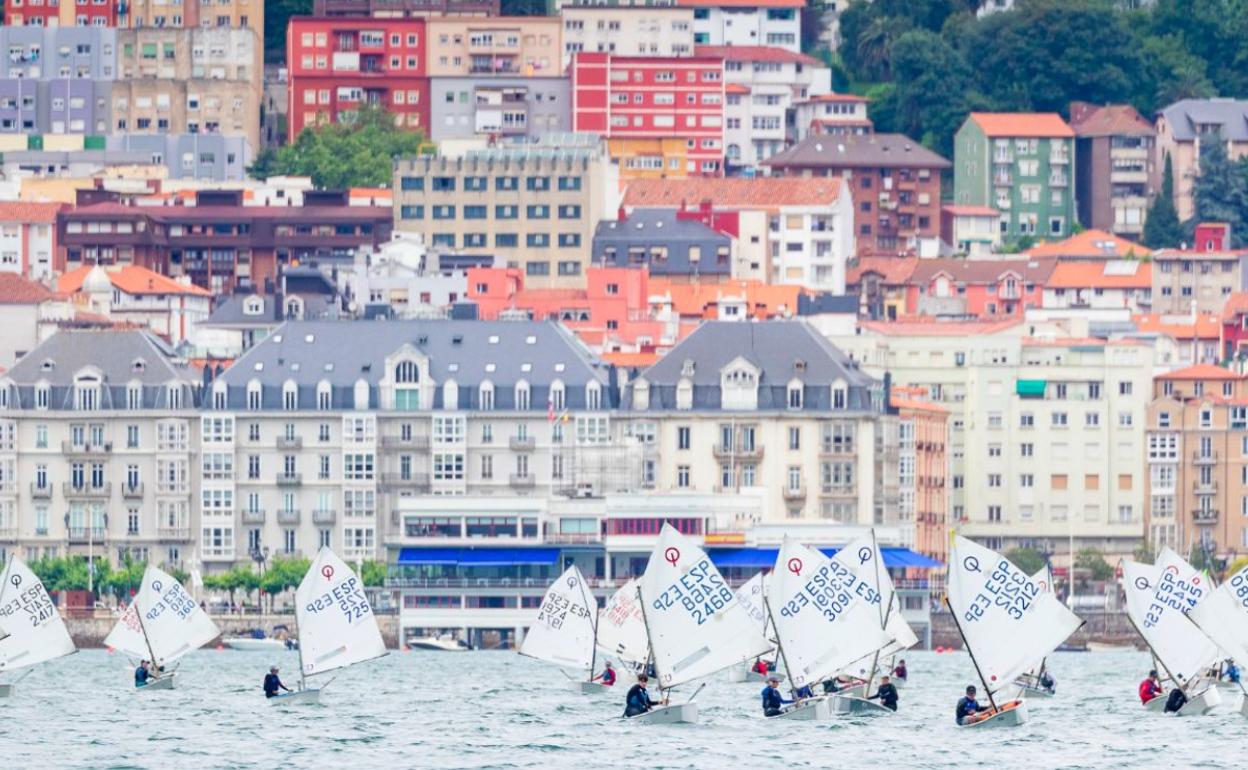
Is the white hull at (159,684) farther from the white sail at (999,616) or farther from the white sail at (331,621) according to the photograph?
the white sail at (999,616)

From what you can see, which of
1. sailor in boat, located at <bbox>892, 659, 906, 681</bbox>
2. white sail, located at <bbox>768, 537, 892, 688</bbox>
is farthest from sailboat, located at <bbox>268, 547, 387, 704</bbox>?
white sail, located at <bbox>768, 537, 892, 688</bbox>

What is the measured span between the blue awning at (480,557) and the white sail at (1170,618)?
199ft

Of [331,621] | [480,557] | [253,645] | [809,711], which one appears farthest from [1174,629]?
[253,645]

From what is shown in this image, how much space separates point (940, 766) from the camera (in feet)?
383

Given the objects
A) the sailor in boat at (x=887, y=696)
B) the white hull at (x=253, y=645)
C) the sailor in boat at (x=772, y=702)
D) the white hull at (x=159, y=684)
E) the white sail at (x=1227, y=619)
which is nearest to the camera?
the sailor in boat at (x=772, y=702)

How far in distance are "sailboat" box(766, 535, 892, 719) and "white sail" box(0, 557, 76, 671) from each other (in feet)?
88.5

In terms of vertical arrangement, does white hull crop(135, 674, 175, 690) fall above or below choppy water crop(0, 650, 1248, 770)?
below

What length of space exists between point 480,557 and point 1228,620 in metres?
70.7

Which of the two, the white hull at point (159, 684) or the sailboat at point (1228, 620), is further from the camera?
the white hull at point (159, 684)

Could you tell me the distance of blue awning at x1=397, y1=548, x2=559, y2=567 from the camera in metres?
197

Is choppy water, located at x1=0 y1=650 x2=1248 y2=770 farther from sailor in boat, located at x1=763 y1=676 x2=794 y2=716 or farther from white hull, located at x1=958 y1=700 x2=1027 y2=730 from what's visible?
sailor in boat, located at x1=763 y1=676 x2=794 y2=716

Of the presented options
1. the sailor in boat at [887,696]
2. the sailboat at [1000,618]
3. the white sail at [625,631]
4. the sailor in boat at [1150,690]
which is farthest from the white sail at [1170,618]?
the white sail at [625,631]

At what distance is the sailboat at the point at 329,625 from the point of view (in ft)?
461

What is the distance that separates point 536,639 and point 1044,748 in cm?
3255
